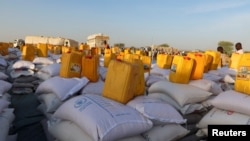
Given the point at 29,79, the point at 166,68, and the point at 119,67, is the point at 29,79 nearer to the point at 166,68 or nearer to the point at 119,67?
the point at 166,68

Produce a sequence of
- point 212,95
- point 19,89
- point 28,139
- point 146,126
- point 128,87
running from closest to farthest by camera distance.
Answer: point 146,126, point 128,87, point 28,139, point 212,95, point 19,89

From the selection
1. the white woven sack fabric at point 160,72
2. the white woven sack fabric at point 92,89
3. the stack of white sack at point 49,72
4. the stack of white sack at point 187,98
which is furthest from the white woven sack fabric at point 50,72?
the stack of white sack at point 187,98

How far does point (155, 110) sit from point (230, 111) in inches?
27.4

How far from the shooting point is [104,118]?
2164 millimetres

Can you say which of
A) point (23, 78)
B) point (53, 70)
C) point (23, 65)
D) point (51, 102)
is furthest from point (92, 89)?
point (23, 65)

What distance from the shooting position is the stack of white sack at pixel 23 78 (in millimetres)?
4962

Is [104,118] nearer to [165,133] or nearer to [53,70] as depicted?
[165,133]

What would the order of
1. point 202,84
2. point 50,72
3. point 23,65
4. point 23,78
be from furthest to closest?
point 23,65 < point 23,78 < point 50,72 < point 202,84

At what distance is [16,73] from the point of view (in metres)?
5.14

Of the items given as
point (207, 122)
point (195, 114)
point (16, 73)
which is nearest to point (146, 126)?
point (207, 122)

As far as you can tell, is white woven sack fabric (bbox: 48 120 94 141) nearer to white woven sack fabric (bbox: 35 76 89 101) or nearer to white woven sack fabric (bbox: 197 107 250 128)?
white woven sack fabric (bbox: 35 76 89 101)

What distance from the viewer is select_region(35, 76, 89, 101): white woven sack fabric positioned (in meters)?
3.11

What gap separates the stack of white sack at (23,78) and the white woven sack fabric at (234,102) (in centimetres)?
326

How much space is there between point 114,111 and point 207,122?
3.16 feet
